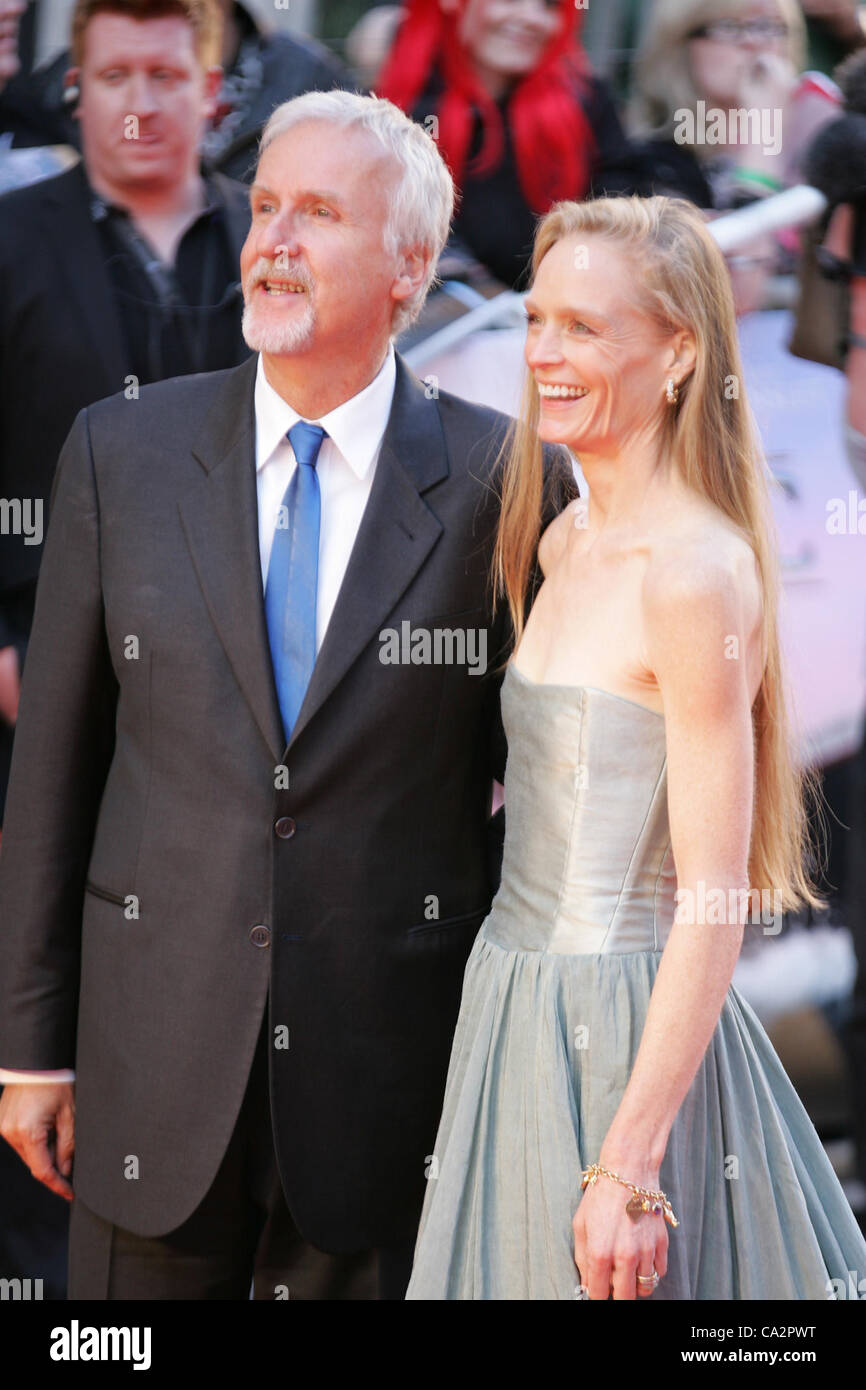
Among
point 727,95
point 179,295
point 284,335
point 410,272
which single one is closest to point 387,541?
point 284,335

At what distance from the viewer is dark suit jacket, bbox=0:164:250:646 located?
10.0 ft

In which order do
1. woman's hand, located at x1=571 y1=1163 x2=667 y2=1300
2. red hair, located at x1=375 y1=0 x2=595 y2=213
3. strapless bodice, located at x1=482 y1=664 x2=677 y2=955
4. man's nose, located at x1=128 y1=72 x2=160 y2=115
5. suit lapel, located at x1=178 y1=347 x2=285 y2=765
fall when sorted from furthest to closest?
red hair, located at x1=375 y1=0 x2=595 y2=213 → man's nose, located at x1=128 y1=72 x2=160 y2=115 → suit lapel, located at x1=178 y1=347 x2=285 y2=765 → strapless bodice, located at x1=482 y1=664 x2=677 y2=955 → woman's hand, located at x1=571 y1=1163 x2=667 y2=1300

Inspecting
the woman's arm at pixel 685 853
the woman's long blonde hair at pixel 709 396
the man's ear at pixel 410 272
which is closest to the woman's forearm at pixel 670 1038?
the woman's arm at pixel 685 853

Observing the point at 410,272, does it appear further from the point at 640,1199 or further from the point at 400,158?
the point at 640,1199

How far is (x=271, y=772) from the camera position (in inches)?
85.7

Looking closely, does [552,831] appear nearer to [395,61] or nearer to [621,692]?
[621,692]

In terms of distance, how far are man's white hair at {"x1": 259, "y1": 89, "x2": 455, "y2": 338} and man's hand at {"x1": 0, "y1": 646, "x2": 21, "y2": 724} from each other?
1135 millimetres

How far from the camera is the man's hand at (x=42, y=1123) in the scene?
2.39 m

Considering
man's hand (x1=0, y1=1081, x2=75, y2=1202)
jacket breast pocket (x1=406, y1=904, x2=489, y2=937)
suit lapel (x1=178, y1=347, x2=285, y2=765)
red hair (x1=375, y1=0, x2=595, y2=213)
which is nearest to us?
suit lapel (x1=178, y1=347, x2=285, y2=765)

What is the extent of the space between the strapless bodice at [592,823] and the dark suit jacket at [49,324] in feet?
4.40

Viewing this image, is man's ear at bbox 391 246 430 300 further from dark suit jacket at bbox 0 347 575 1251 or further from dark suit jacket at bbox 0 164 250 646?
dark suit jacket at bbox 0 164 250 646

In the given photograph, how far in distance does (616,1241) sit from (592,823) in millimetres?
521

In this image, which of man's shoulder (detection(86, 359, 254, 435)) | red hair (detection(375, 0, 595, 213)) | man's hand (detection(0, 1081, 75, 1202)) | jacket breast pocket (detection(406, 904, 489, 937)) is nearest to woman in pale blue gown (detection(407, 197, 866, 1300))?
jacket breast pocket (detection(406, 904, 489, 937))

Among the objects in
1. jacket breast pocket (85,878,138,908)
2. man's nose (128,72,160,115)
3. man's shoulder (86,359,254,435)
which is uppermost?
man's nose (128,72,160,115)
